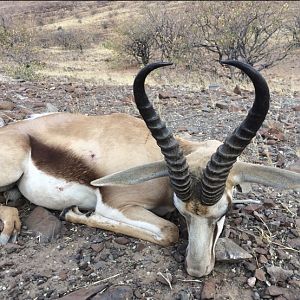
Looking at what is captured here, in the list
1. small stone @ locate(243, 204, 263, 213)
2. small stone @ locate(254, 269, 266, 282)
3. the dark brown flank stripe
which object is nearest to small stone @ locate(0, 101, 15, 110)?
the dark brown flank stripe

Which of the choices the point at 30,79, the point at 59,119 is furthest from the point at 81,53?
the point at 59,119

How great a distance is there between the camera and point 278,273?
4.45 m

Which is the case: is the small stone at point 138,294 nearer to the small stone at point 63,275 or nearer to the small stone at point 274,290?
the small stone at point 63,275

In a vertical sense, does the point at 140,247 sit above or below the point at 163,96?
above

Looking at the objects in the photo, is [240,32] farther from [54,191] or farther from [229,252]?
[229,252]

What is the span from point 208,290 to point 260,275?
54 cm

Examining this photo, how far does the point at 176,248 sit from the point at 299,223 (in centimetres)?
145

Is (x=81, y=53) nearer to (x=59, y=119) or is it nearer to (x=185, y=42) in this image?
(x=185, y=42)

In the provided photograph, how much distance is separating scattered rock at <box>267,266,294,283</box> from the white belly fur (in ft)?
7.07

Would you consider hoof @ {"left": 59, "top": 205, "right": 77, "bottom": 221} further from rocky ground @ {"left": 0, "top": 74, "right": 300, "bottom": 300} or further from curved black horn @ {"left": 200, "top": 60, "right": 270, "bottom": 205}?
curved black horn @ {"left": 200, "top": 60, "right": 270, "bottom": 205}

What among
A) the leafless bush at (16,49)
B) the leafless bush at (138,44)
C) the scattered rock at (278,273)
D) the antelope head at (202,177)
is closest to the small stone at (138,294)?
the antelope head at (202,177)

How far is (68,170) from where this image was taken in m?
5.65

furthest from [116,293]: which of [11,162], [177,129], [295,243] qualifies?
[177,129]

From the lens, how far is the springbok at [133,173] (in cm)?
423
